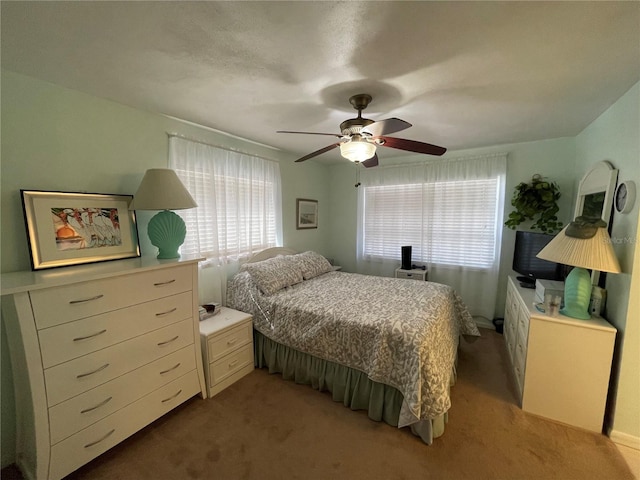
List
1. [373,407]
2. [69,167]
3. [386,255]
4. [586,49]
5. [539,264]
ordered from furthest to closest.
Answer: [386,255] < [539,264] < [373,407] < [69,167] < [586,49]

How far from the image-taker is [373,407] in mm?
1921

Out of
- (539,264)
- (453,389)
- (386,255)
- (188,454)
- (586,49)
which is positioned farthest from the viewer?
(386,255)

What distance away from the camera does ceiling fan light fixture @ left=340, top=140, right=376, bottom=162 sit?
184 centimetres

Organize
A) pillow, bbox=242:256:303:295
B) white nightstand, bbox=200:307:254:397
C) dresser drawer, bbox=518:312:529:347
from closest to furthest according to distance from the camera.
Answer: dresser drawer, bbox=518:312:529:347
white nightstand, bbox=200:307:254:397
pillow, bbox=242:256:303:295

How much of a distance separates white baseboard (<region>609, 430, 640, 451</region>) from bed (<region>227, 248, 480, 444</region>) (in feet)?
3.15

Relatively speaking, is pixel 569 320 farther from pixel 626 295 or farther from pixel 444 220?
pixel 444 220

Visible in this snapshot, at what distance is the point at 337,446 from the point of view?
1710 mm

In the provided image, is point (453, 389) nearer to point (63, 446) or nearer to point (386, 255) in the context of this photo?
point (386, 255)

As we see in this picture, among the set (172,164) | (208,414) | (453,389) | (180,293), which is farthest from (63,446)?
(453,389)

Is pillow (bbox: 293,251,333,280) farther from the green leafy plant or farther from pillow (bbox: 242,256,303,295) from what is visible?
the green leafy plant

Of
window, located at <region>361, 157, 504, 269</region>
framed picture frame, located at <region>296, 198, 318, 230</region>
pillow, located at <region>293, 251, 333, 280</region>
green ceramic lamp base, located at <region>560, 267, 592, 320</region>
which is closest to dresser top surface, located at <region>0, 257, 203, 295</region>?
pillow, located at <region>293, 251, 333, 280</region>

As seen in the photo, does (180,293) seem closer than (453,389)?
Yes

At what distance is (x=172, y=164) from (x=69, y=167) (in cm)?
71

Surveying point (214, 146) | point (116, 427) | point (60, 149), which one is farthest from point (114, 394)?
point (214, 146)
